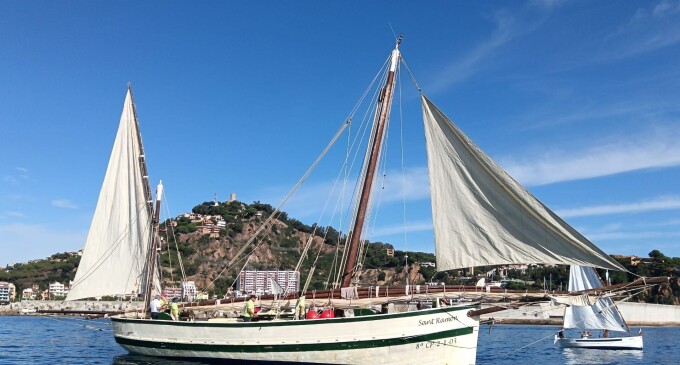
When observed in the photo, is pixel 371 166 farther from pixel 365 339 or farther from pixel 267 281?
pixel 267 281

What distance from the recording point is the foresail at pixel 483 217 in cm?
2072

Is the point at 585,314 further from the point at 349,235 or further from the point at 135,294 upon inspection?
the point at 135,294

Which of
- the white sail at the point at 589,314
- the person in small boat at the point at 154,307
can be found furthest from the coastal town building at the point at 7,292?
the person in small boat at the point at 154,307

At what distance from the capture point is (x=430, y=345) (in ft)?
76.2

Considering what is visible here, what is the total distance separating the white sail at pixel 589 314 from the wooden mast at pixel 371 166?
26.9 metres

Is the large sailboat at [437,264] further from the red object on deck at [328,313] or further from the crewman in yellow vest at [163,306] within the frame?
the crewman in yellow vest at [163,306]

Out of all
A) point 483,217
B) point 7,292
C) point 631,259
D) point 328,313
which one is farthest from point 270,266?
point 483,217

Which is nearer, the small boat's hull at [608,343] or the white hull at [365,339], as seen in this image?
the white hull at [365,339]

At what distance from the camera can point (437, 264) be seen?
2375cm

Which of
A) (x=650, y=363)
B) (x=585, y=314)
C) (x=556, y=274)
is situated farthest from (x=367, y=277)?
(x=650, y=363)

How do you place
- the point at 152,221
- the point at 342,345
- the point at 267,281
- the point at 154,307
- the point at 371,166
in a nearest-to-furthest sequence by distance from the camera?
the point at 342,345 < the point at 371,166 < the point at 154,307 < the point at 152,221 < the point at 267,281

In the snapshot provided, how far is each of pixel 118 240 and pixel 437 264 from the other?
64.9 ft

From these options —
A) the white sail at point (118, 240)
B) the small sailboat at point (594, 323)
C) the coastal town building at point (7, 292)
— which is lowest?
the coastal town building at point (7, 292)

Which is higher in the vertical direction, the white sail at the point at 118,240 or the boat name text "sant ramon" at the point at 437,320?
the white sail at the point at 118,240
